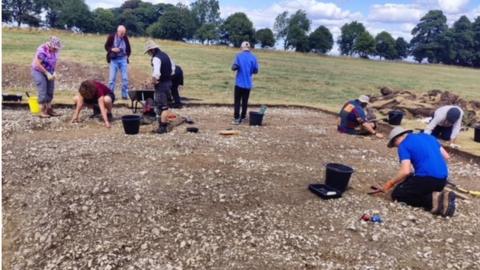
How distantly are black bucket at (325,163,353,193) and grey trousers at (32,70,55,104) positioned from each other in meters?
6.34

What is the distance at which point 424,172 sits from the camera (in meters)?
5.56

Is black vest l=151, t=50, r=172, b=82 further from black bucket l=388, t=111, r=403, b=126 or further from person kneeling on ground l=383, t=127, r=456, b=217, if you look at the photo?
black bucket l=388, t=111, r=403, b=126

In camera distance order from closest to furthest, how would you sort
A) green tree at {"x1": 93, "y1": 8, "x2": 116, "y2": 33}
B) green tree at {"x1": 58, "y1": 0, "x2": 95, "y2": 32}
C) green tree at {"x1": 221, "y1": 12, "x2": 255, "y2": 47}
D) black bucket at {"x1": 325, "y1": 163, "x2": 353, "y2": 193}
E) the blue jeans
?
black bucket at {"x1": 325, "y1": 163, "x2": 353, "y2": 193} → the blue jeans → green tree at {"x1": 58, "y1": 0, "x2": 95, "y2": 32} → green tree at {"x1": 93, "y1": 8, "x2": 116, "y2": 33} → green tree at {"x1": 221, "y1": 12, "x2": 255, "y2": 47}

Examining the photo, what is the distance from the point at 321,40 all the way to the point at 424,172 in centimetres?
9290

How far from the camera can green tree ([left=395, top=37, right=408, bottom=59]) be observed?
4104 inches

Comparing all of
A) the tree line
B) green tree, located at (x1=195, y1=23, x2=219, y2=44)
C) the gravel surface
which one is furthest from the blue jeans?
green tree, located at (x1=195, y1=23, x2=219, y2=44)

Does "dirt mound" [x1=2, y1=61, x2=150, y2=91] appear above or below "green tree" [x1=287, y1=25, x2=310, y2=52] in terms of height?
below

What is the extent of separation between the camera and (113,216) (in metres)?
5.11

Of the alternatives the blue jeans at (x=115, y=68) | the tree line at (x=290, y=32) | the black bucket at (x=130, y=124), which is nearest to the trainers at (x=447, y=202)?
the black bucket at (x=130, y=124)

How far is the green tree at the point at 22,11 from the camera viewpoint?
86.0 meters

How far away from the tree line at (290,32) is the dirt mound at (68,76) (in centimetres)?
7514

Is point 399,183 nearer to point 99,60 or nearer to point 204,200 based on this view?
point 204,200

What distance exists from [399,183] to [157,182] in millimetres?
3363

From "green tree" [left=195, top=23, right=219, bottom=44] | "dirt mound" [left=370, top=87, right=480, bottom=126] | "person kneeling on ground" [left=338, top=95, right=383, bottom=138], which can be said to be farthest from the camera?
"green tree" [left=195, top=23, right=219, bottom=44]
